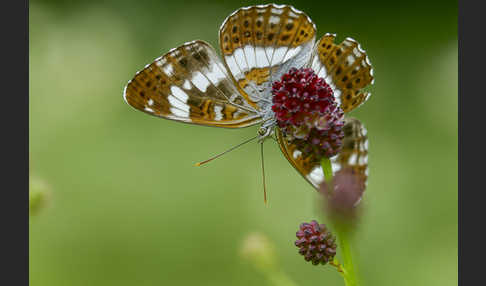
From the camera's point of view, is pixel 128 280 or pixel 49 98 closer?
pixel 128 280

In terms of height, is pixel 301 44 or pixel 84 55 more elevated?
pixel 301 44

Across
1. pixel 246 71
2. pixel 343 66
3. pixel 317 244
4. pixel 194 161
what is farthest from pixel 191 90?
pixel 194 161

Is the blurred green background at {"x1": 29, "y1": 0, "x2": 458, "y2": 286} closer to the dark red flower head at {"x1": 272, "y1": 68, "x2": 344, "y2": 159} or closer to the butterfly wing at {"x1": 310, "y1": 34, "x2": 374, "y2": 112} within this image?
the butterfly wing at {"x1": 310, "y1": 34, "x2": 374, "y2": 112}

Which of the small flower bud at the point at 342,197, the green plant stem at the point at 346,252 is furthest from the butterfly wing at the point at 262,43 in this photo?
the green plant stem at the point at 346,252

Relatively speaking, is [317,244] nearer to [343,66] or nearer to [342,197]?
[342,197]

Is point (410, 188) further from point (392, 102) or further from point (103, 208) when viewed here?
point (103, 208)

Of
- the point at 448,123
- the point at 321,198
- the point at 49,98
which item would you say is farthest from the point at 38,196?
the point at 448,123

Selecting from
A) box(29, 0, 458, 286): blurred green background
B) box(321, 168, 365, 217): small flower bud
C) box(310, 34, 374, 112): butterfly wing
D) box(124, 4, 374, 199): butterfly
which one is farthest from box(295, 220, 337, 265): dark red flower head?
box(29, 0, 458, 286): blurred green background

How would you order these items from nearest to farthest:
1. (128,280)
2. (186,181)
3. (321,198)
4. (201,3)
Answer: (321,198)
(128,280)
(186,181)
(201,3)

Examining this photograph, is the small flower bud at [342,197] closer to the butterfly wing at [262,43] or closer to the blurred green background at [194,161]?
the butterfly wing at [262,43]
